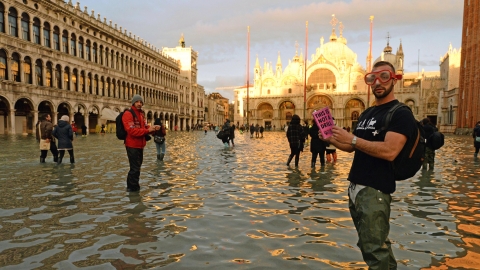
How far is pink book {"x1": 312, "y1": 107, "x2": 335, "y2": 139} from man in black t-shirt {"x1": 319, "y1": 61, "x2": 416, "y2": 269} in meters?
0.06

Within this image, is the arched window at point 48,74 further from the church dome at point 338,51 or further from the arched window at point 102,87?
the church dome at point 338,51

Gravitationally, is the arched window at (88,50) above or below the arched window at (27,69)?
above

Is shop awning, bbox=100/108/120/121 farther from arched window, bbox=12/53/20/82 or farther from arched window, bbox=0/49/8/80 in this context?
arched window, bbox=0/49/8/80

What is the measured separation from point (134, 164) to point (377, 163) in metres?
5.16

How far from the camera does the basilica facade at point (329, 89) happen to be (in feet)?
240

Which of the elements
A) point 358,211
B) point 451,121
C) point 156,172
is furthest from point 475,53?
point 358,211

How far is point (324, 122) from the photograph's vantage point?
106 inches

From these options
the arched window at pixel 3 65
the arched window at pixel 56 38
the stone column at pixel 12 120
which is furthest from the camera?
the arched window at pixel 56 38

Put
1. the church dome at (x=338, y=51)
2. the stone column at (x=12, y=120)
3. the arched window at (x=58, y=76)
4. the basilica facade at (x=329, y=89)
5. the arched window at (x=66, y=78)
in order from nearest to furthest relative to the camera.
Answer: the stone column at (x=12, y=120) → the arched window at (x=58, y=76) → the arched window at (x=66, y=78) → the basilica facade at (x=329, y=89) → the church dome at (x=338, y=51)

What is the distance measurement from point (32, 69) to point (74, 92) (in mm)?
6115

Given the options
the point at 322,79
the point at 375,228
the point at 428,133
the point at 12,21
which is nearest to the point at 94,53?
the point at 12,21

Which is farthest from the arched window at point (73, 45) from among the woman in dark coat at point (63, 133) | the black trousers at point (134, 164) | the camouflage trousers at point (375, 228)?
the camouflage trousers at point (375, 228)

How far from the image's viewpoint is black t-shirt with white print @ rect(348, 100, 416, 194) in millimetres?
2391

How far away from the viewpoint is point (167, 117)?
215 feet
